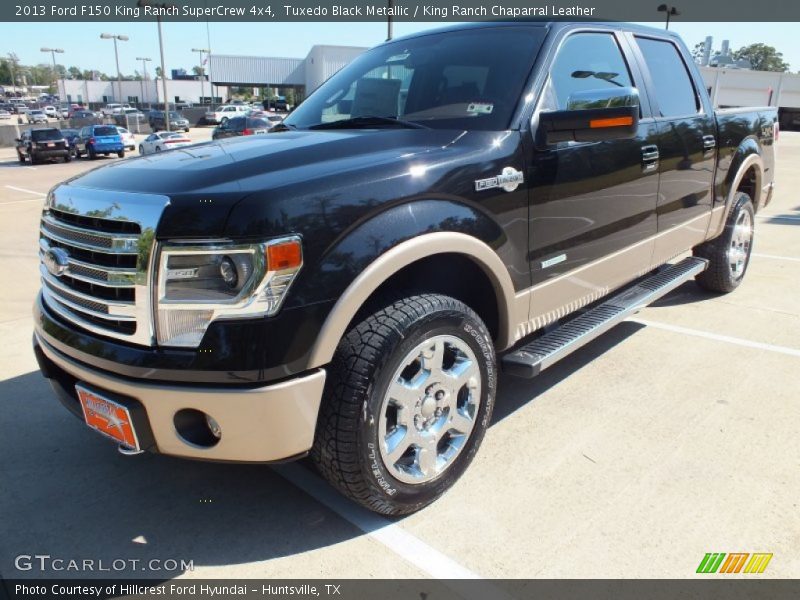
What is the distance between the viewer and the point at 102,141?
28984mm

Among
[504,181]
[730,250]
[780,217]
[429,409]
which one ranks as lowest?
[780,217]

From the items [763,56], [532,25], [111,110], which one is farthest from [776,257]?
[763,56]

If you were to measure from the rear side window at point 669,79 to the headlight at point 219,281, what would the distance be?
3.11 metres

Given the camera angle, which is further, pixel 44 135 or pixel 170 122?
pixel 170 122

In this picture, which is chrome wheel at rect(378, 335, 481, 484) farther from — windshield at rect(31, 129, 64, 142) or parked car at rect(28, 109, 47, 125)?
parked car at rect(28, 109, 47, 125)

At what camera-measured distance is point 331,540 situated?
2535mm

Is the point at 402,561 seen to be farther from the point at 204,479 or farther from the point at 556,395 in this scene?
the point at 556,395

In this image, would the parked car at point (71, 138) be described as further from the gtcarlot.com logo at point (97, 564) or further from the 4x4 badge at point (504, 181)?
the 4x4 badge at point (504, 181)

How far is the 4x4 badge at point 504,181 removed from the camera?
2693mm

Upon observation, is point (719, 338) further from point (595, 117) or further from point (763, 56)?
point (763, 56)

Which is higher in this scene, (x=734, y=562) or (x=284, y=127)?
(x=284, y=127)

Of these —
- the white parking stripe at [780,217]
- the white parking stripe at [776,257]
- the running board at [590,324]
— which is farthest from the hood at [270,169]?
the white parking stripe at [780,217]

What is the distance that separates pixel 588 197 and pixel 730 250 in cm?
291

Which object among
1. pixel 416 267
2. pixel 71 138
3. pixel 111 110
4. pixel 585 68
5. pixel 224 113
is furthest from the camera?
pixel 111 110
